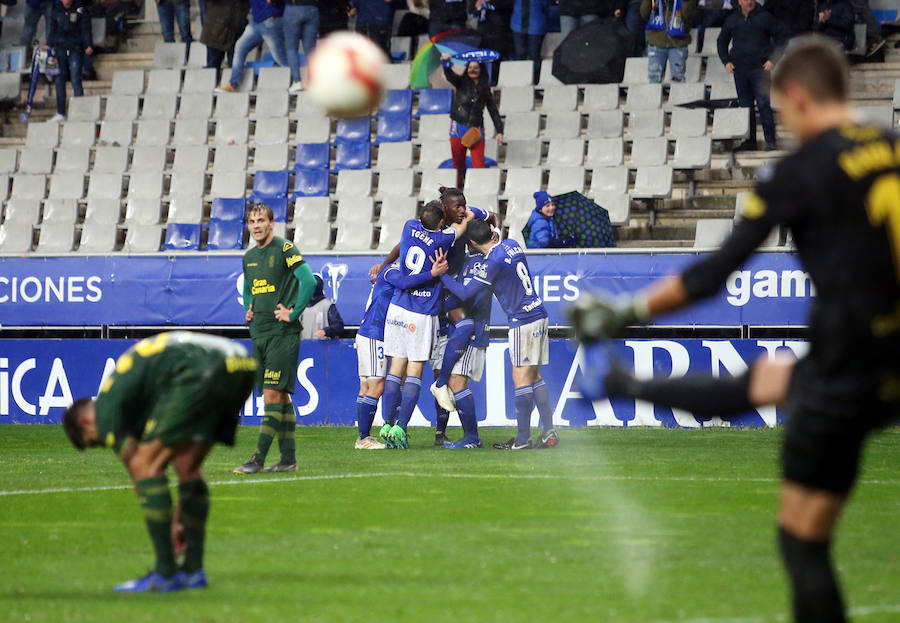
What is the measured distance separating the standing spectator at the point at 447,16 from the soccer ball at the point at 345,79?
13223 millimetres

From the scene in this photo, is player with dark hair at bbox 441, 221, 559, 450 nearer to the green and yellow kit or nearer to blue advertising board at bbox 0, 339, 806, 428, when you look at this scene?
blue advertising board at bbox 0, 339, 806, 428

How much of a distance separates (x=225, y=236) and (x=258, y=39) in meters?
4.27

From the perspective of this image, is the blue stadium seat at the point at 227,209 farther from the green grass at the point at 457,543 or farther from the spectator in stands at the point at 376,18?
the green grass at the point at 457,543

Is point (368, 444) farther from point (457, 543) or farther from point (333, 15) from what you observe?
point (333, 15)

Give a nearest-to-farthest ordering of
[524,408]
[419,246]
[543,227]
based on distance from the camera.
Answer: [419,246]
[524,408]
[543,227]

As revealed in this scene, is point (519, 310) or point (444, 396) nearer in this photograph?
point (519, 310)

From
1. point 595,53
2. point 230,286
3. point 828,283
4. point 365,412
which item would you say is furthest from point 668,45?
point 828,283

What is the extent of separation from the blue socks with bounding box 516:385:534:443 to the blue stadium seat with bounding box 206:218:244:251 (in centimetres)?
752

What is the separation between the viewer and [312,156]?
2230 centimetres

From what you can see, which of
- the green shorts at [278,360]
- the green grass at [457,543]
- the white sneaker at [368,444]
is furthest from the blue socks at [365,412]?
the green shorts at [278,360]

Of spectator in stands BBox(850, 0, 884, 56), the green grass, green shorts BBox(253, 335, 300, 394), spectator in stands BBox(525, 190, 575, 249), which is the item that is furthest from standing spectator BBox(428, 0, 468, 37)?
green shorts BBox(253, 335, 300, 394)

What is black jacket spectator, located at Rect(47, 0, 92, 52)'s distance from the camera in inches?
944

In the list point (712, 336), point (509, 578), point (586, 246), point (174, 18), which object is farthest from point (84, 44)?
point (509, 578)

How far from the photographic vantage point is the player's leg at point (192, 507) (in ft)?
21.3
